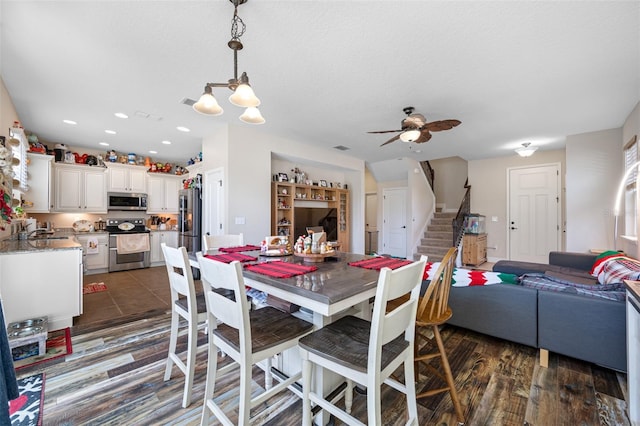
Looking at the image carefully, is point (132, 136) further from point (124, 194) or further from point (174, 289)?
point (174, 289)

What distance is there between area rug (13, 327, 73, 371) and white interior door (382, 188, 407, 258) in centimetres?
675

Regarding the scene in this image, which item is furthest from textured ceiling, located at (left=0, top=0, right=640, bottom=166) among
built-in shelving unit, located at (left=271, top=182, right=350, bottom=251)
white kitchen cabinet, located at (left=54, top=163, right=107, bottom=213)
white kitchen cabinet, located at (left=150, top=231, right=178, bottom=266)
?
white kitchen cabinet, located at (left=150, top=231, right=178, bottom=266)

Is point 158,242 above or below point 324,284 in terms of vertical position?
below

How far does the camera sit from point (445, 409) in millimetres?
1680

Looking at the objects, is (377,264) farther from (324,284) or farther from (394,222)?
(394,222)

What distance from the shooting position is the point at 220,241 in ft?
9.13

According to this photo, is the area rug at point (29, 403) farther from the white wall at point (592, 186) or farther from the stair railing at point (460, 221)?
the white wall at point (592, 186)

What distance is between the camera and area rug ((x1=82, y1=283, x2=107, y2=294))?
4.12 m

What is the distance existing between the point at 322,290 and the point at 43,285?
3.24m

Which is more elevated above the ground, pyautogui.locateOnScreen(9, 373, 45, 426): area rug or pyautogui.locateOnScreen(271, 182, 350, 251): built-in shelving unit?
A: pyautogui.locateOnScreen(271, 182, 350, 251): built-in shelving unit

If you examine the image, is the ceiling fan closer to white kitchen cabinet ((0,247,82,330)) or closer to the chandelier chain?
the chandelier chain

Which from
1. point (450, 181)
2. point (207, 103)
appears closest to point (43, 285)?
point (207, 103)

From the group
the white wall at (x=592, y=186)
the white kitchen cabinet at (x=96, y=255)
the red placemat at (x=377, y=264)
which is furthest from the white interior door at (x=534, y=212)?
the white kitchen cabinet at (x=96, y=255)

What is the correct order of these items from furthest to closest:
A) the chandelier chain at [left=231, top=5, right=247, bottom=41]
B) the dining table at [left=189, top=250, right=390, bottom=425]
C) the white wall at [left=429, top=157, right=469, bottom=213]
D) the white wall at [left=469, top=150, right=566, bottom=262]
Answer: the white wall at [left=429, top=157, right=469, bottom=213]
the white wall at [left=469, top=150, right=566, bottom=262]
the chandelier chain at [left=231, top=5, right=247, bottom=41]
the dining table at [left=189, top=250, right=390, bottom=425]
